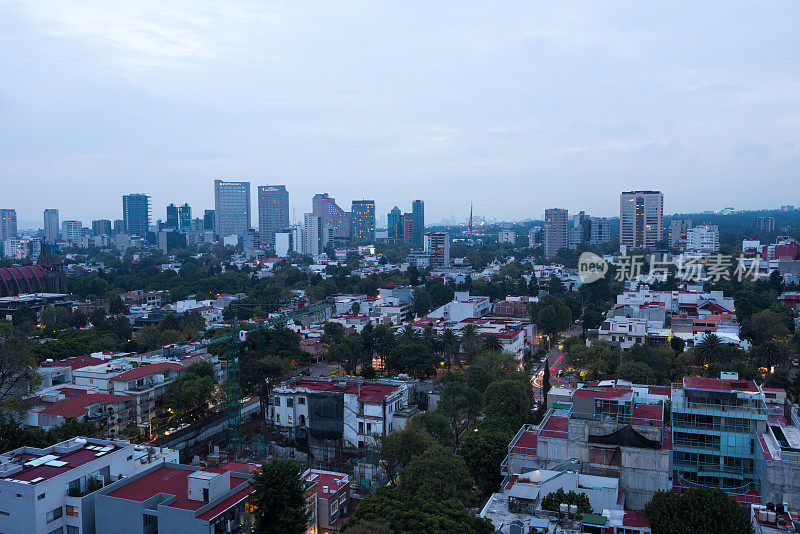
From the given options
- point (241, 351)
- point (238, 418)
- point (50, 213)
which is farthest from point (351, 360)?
point (50, 213)

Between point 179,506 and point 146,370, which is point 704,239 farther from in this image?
point 179,506

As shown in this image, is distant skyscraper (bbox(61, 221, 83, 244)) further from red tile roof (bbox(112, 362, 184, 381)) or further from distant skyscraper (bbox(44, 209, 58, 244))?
red tile roof (bbox(112, 362, 184, 381))

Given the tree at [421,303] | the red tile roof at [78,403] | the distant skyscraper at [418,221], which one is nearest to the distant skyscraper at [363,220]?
the distant skyscraper at [418,221]

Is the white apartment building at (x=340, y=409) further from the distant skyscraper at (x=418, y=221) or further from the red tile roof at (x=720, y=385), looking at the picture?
the distant skyscraper at (x=418, y=221)

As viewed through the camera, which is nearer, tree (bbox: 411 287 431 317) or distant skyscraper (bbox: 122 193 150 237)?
tree (bbox: 411 287 431 317)

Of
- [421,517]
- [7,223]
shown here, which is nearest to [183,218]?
[7,223]

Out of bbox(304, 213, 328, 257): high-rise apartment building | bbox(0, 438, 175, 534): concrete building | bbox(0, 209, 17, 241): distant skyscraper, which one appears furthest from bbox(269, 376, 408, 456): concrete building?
bbox(0, 209, 17, 241): distant skyscraper
